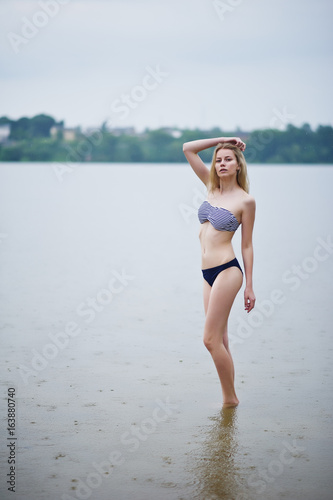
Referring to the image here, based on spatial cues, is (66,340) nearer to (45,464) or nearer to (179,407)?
(179,407)

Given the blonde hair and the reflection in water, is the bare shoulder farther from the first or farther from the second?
the reflection in water

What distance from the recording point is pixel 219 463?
4328mm

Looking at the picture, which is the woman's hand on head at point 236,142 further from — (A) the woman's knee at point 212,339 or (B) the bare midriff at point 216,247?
(A) the woman's knee at point 212,339

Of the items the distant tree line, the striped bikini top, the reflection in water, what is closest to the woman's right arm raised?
the striped bikini top

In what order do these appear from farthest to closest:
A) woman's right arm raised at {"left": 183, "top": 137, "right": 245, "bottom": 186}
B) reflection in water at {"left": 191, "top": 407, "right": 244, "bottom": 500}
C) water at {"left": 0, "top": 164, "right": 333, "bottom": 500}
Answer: woman's right arm raised at {"left": 183, "top": 137, "right": 245, "bottom": 186}
water at {"left": 0, "top": 164, "right": 333, "bottom": 500}
reflection in water at {"left": 191, "top": 407, "right": 244, "bottom": 500}

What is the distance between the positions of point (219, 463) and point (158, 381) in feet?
5.14

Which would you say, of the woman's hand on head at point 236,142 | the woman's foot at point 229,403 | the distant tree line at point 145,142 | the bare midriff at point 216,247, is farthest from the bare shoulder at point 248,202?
the distant tree line at point 145,142

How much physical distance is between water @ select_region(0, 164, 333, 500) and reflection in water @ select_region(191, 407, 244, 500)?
0.01 m

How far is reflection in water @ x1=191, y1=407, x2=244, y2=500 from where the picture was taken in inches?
155

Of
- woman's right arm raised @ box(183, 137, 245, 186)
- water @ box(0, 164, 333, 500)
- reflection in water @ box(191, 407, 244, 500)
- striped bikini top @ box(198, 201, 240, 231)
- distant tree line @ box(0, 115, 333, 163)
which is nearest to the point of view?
reflection in water @ box(191, 407, 244, 500)

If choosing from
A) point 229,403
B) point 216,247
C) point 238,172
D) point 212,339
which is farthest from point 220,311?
point 238,172

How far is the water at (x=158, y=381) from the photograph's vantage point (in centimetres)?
417

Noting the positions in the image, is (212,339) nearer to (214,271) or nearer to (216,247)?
(214,271)

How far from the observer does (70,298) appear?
8938 millimetres
